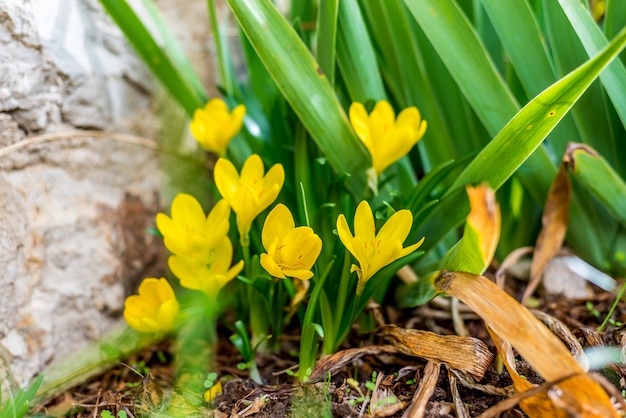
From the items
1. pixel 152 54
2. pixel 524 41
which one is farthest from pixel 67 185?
pixel 524 41

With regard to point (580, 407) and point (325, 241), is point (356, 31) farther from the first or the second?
point (580, 407)

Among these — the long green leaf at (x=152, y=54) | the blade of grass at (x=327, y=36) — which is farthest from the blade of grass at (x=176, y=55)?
the blade of grass at (x=327, y=36)

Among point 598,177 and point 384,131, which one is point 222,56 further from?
point 598,177

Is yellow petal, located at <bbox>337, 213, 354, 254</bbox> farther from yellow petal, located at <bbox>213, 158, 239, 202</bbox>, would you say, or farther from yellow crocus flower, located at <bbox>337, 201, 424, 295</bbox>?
yellow petal, located at <bbox>213, 158, 239, 202</bbox>

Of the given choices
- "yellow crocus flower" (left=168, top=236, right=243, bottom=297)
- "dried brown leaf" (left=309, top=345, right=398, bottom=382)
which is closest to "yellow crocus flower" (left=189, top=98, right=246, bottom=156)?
"yellow crocus flower" (left=168, top=236, right=243, bottom=297)

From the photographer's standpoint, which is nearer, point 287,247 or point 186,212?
point 287,247

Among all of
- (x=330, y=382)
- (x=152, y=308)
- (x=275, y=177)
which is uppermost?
(x=275, y=177)
